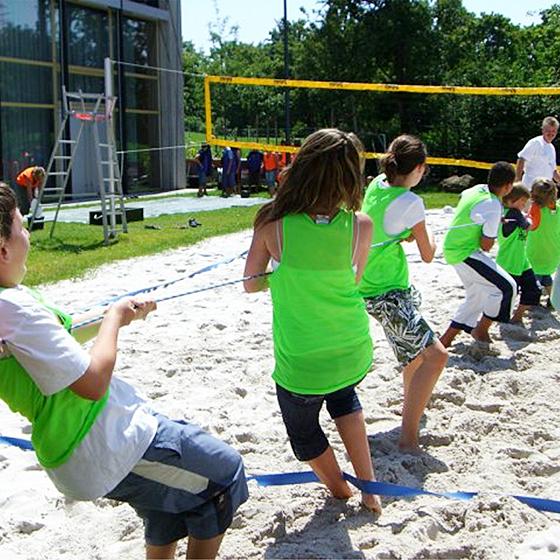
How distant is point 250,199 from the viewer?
20594 millimetres

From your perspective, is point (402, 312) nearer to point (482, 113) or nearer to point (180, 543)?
point (180, 543)

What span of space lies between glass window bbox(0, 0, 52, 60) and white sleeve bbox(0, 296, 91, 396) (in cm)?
1845

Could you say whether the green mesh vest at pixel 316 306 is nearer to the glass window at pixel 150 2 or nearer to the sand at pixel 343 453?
the sand at pixel 343 453

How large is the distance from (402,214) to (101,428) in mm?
2287

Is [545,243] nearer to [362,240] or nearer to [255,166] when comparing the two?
[362,240]

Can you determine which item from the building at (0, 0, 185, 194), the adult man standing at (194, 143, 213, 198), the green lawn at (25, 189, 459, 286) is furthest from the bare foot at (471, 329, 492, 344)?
the adult man standing at (194, 143, 213, 198)

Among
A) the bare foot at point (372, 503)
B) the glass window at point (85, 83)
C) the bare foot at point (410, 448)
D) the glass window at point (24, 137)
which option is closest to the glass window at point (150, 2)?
the glass window at point (85, 83)

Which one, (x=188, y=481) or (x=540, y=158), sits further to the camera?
(x=540, y=158)

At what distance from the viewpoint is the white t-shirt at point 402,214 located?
390 cm

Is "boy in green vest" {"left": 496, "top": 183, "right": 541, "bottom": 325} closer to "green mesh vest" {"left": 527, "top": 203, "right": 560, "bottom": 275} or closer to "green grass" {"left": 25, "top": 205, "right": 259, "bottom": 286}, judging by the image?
"green mesh vest" {"left": 527, "top": 203, "right": 560, "bottom": 275}

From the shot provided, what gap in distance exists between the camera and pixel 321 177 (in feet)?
9.30

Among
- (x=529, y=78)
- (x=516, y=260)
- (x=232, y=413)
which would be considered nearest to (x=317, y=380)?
(x=232, y=413)

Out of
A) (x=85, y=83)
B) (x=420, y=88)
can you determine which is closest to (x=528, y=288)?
(x=420, y=88)

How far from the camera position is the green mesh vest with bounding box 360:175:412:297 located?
3947mm
